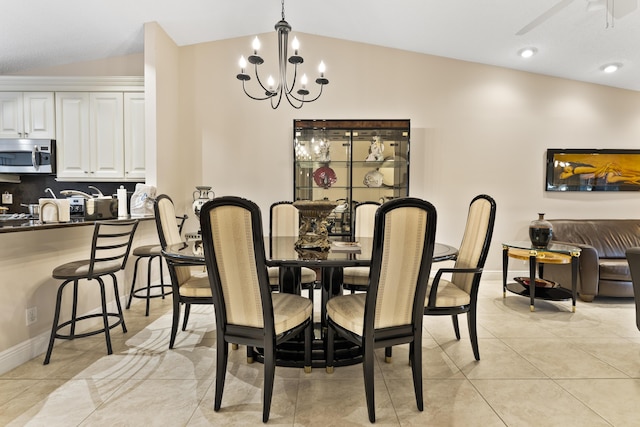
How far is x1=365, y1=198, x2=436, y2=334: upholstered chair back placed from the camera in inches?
60.7

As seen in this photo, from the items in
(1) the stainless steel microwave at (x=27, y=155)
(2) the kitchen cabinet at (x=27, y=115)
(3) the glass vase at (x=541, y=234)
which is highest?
(2) the kitchen cabinet at (x=27, y=115)

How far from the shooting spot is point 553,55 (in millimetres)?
4031

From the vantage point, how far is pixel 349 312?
179 cm

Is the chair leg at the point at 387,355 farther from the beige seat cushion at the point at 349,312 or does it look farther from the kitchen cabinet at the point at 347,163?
the kitchen cabinet at the point at 347,163

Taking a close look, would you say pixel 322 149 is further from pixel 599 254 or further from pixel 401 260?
pixel 599 254

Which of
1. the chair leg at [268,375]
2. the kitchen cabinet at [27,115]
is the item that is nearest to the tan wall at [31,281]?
the chair leg at [268,375]

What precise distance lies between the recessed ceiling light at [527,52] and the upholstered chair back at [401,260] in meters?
3.64

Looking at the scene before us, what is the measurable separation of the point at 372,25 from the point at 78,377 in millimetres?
4383

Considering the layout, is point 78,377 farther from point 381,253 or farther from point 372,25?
point 372,25

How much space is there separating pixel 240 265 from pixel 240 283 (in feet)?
0.31

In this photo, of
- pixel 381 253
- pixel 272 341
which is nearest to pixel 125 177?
pixel 272 341

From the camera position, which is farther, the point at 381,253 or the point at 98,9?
the point at 98,9

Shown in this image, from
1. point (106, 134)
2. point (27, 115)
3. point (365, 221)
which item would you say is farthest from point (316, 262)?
point (27, 115)

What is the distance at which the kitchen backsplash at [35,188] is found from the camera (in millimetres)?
4434
